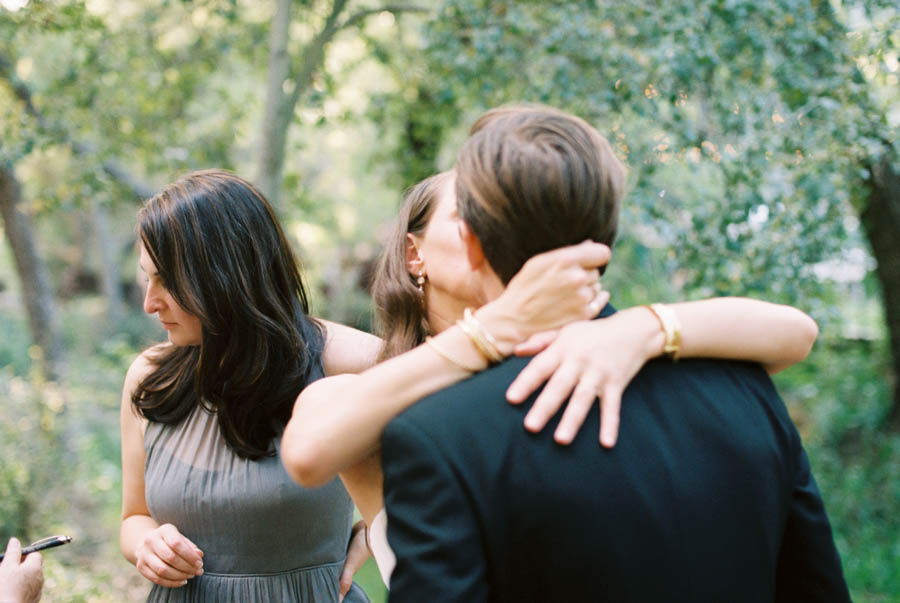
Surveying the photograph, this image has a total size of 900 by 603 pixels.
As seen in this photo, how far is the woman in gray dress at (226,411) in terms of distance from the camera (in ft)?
7.21

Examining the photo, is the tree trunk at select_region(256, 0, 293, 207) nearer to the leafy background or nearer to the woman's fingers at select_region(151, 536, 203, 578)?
the leafy background

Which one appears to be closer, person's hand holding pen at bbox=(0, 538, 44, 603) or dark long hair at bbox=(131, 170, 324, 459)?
person's hand holding pen at bbox=(0, 538, 44, 603)

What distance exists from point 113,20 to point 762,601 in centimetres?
760

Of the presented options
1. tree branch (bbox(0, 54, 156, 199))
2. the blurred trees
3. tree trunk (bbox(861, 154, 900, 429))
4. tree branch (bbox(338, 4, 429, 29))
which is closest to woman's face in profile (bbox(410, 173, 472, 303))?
the blurred trees

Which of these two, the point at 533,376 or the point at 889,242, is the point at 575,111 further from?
the point at 889,242

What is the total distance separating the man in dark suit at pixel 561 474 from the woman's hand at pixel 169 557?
1.04m

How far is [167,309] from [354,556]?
0.98 metres

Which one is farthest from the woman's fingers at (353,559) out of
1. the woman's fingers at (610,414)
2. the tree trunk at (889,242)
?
the tree trunk at (889,242)

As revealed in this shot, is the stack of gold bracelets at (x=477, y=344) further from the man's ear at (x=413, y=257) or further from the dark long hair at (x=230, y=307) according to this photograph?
the dark long hair at (x=230, y=307)

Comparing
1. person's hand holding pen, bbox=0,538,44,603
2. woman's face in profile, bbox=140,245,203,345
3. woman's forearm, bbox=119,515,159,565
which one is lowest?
woman's forearm, bbox=119,515,159,565

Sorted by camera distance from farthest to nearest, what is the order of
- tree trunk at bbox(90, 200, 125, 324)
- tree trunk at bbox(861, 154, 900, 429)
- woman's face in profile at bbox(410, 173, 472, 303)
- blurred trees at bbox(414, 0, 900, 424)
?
tree trunk at bbox(90, 200, 125, 324)
tree trunk at bbox(861, 154, 900, 429)
blurred trees at bbox(414, 0, 900, 424)
woman's face in profile at bbox(410, 173, 472, 303)

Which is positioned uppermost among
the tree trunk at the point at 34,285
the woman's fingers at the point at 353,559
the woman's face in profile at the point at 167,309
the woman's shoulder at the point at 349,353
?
the woman's face in profile at the point at 167,309

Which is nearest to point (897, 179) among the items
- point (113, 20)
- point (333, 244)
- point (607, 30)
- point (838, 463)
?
point (838, 463)

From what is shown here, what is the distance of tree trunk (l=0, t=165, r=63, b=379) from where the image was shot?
6.30 m
